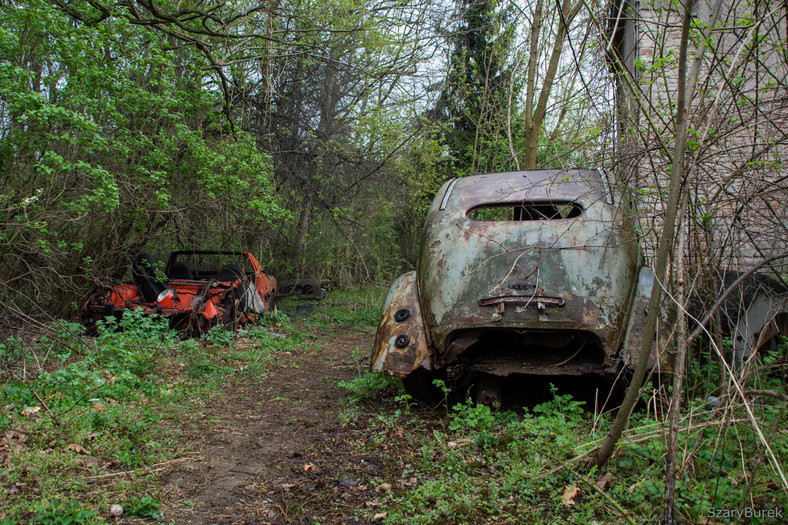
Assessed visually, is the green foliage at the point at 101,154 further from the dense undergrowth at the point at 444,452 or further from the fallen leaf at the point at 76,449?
the fallen leaf at the point at 76,449

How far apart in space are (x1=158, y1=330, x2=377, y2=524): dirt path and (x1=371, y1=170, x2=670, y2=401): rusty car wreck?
82 centimetres

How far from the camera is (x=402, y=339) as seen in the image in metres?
4.23

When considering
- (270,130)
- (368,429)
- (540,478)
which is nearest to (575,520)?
(540,478)

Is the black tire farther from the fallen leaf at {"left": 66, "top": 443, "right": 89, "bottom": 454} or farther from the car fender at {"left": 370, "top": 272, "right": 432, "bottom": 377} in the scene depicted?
the fallen leaf at {"left": 66, "top": 443, "right": 89, "bottom": 454}

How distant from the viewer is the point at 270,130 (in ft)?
39.7

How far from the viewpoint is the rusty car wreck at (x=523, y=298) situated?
3.87 metres

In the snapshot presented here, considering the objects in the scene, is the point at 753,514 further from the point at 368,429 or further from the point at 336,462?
the point at 368,429

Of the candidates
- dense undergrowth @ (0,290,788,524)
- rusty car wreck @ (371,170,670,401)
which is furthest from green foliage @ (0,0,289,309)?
rusty car wreck @ (371,170,670,401)

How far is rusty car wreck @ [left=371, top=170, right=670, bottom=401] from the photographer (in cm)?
387

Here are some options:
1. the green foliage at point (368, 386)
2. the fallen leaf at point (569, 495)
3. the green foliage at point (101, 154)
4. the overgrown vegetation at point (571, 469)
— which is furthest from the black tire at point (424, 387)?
the green foliage at point (101, 154)

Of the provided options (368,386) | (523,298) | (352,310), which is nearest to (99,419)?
(368,386)

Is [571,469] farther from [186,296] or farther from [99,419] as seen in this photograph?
[186,296]

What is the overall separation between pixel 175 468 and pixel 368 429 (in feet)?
4.59

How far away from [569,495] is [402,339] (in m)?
1.82
